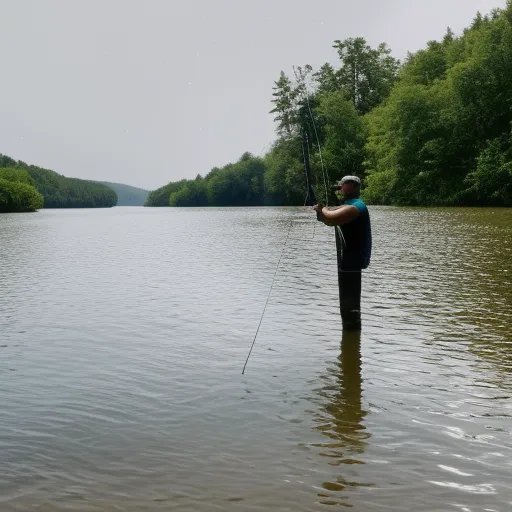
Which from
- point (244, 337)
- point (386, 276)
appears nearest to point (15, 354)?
point (244, 337)

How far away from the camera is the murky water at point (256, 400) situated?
4.44 meters

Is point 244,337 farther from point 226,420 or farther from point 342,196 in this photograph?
point 226,420

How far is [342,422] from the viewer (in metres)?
5.83

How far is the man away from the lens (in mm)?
8773

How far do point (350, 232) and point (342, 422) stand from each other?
368 cm

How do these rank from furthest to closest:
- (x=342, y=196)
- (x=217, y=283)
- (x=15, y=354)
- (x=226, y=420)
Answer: (x=217, y=283), (x=342, y=196), (x=15, y=354), (x=226, y=420)

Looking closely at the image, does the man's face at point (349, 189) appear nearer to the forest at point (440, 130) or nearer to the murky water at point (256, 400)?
the murky water at point (256, 400)

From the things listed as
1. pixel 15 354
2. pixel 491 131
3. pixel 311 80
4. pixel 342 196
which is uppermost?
pixel 311 80

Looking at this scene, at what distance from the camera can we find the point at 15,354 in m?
8.74

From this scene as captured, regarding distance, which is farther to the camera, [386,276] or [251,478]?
[386,276]

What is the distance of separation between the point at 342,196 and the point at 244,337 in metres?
2.49

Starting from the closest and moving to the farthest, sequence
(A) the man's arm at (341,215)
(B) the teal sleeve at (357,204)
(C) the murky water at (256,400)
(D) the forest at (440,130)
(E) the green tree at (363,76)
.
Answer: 1. (C) the murky water at (256,400)
2. (A) the man's arm at (341,215)
3. (B) the teal sleeve at (357,204)
4. (D) the forest at (440,130)
5. (E) the green tree at (363,76)

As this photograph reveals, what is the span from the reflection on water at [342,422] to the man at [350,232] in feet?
3.74

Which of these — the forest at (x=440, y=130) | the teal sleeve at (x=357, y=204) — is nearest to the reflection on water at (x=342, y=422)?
the teal sleeve at (x=357, y=204)
